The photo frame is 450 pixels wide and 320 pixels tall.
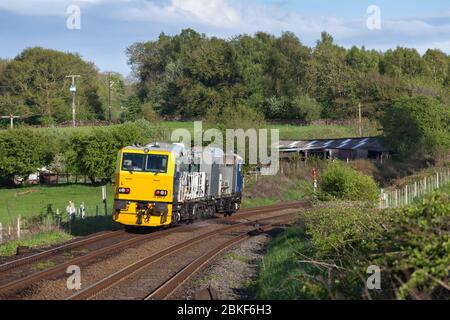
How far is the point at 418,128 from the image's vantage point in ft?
180

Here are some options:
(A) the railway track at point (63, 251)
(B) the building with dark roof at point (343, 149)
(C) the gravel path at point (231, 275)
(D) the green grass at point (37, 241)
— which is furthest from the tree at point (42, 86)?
(C) the gravel path at point (231, 275)

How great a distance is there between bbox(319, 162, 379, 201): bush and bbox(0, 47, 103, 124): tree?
68.0 meters

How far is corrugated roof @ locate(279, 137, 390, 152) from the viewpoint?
2473 inches

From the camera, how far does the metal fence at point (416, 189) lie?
28978 millimetres

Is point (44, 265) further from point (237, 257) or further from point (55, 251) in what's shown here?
point (237, 257)

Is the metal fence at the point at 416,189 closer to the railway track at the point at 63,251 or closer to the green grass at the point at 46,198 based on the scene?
the railway track at the point at 63,251

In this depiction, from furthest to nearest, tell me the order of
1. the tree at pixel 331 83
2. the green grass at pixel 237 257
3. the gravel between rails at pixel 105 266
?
the tree at pixel 331 83 < the green grass at pixel 237 257 < the gravel between rails at pixel 105 266

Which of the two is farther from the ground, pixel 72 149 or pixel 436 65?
pixel 436 65

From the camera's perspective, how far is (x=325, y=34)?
11350 cm

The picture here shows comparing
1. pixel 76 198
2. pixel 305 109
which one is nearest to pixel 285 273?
pixel 76 198

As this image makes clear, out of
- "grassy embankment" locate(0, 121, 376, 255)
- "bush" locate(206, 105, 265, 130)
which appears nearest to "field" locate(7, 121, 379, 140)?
"grassy embankment" locate(0, 121, 376, 255)

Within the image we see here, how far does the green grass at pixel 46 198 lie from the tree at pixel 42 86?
1225 inches

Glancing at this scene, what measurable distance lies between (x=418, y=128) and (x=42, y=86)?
5237cm
